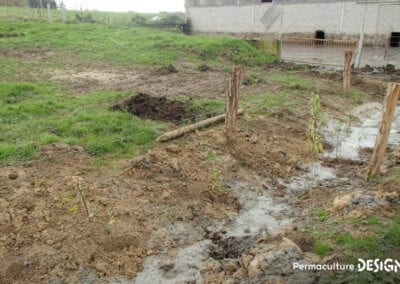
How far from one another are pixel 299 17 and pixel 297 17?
143 millimetres

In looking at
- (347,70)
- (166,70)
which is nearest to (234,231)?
(347,70)

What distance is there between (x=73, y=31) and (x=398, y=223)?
21.8 meters

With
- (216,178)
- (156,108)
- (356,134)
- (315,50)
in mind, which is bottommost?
(356,134)

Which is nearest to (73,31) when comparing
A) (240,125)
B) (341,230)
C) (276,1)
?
(276,1)

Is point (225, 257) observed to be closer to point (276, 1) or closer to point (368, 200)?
point (368, 200)

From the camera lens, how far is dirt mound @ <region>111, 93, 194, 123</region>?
32.6 ft

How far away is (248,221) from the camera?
21.3ft

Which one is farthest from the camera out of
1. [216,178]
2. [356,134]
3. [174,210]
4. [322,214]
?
[356,134]

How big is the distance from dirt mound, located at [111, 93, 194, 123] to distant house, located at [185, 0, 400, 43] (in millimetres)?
14791

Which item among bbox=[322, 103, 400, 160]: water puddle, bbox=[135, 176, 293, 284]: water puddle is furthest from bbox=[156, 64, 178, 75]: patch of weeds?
bbox=[135, 176, 293, 284]: water puddle

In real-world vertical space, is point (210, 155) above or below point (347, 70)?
below

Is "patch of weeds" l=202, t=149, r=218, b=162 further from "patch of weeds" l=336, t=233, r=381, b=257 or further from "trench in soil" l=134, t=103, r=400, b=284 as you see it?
"patch of weeds" l=336, t=233, r=381, b=257

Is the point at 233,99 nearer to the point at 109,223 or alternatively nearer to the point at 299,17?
the point at 109,223

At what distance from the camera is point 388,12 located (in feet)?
65.6
